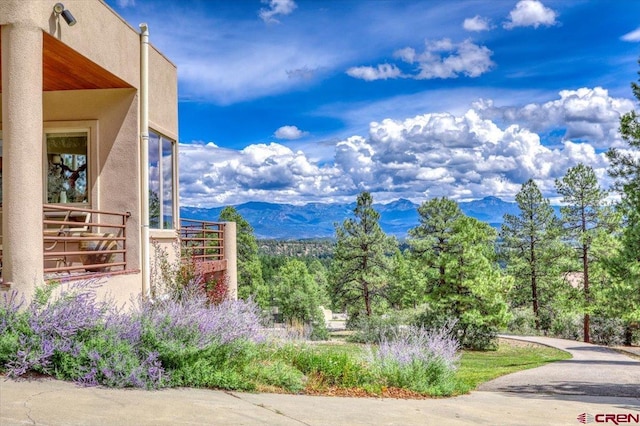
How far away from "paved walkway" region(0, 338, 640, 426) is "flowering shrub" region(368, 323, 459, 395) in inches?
19.2

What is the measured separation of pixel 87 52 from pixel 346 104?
119 feet

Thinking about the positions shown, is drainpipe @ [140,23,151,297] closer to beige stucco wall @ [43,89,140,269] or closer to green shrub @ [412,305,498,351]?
beige stucco wall @ [43,89,140,269]

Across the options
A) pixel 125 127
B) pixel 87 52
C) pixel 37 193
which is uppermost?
pixel 87 52

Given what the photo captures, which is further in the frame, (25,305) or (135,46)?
(135,46)

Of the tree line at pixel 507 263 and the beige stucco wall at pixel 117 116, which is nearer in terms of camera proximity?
the beige stucco wall at pixel 117 116

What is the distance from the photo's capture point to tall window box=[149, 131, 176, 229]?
12.3 m

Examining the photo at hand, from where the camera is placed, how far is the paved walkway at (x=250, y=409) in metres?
5.10

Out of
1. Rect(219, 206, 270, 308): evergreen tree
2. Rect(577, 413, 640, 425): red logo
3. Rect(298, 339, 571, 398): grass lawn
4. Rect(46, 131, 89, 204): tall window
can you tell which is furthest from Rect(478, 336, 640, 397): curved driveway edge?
Rect(219, 206, 270, 308): evergreen tree

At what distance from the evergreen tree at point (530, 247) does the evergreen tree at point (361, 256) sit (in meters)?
9.75

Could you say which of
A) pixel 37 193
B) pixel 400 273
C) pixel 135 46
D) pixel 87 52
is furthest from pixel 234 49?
pixel 400 273

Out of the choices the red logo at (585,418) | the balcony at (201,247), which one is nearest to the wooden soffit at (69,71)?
the balcony at (201,247)

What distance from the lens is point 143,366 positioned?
6523 mm

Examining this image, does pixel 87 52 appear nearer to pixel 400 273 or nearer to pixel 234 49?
pixel 234 49

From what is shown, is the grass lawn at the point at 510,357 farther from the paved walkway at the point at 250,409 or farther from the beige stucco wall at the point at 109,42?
the beige stucco wall at the point at 109,42
